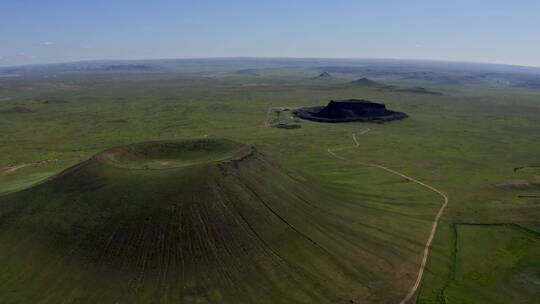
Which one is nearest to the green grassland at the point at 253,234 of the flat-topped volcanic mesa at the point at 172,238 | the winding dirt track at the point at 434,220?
the flat-topped volcanic mesa at the point at 172,238

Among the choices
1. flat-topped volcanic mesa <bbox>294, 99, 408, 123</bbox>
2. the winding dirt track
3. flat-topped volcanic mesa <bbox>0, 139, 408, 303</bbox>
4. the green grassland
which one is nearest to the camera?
flat-topped volcanic mesa <bbox>0, 139, 408, 303</bbox>

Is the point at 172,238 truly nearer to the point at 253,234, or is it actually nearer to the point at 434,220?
the point at 253,234

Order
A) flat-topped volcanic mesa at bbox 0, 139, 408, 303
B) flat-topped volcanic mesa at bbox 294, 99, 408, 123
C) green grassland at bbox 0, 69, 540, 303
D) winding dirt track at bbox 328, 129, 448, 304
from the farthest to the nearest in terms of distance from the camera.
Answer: flat-topped volcanic mesa at bbox 294, 99, 408, 123, winding dirt track at bbox 328, 129, 448, 304, green grassland at bbox 0, 69, 540, 303, flat-topped volcanic mesa at bbox 0, 139, 408, 303

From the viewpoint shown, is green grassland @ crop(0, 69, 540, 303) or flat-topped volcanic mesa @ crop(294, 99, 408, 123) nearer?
green grassland @ crop(0, 69, 540, 303)

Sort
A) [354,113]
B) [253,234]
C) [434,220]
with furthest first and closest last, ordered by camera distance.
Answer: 1. [354,113]
2. [434,220]
3. [253,234]

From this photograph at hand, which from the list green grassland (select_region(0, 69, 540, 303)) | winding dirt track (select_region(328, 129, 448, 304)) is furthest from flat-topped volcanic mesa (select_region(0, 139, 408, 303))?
winding dirt track (select_region(328, 129, 448, 304))

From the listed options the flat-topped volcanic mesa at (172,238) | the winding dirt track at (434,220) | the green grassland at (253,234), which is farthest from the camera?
the winding dirt track at (434,220)

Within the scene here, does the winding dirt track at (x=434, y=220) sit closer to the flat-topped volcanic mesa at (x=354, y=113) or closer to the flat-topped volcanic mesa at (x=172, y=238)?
the flat-topped volcanic mesa at (x=172, y=238)

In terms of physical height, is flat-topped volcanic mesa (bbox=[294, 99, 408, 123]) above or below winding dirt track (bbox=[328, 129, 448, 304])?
above

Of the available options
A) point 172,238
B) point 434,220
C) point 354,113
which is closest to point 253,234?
point 172,238

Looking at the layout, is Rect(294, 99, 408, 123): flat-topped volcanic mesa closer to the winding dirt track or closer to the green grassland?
the winding dirt track

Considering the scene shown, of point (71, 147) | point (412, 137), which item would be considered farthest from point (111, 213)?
point (412, 137)

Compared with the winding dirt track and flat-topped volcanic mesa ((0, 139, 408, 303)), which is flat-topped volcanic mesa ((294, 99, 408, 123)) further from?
flat-topped volcanic mesa ((0, 139, 408, 303))
